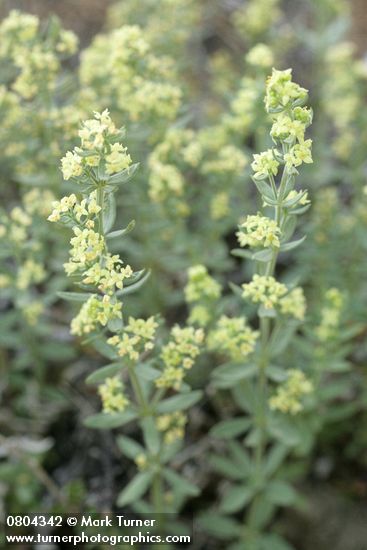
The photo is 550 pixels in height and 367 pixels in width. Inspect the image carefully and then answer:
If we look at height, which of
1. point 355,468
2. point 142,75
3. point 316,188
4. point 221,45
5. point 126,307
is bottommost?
point 355,468

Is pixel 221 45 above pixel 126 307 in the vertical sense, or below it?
above

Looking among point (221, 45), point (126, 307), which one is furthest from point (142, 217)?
point (221, 45)

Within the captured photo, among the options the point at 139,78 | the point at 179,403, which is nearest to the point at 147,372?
Answer: the point at 179,403

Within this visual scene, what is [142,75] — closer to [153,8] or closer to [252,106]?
[252,106]

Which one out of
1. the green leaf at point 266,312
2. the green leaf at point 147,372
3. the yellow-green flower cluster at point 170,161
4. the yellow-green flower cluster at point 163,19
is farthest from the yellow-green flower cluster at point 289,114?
the yellow-green flower cluster at point 163,19

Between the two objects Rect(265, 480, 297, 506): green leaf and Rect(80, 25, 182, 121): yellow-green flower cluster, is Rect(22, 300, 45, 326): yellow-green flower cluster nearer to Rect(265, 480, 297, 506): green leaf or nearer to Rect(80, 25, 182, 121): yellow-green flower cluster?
Rect(80, 25, 182, 121): yellow-green flower cluster

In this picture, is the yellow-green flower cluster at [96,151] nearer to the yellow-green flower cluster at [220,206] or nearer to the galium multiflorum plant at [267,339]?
the galium multiflorum plant at [267,339]

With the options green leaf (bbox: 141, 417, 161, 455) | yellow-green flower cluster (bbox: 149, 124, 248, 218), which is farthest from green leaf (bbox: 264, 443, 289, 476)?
yellow-green flower cluster (bbox: 149, 124, 248, 218)
